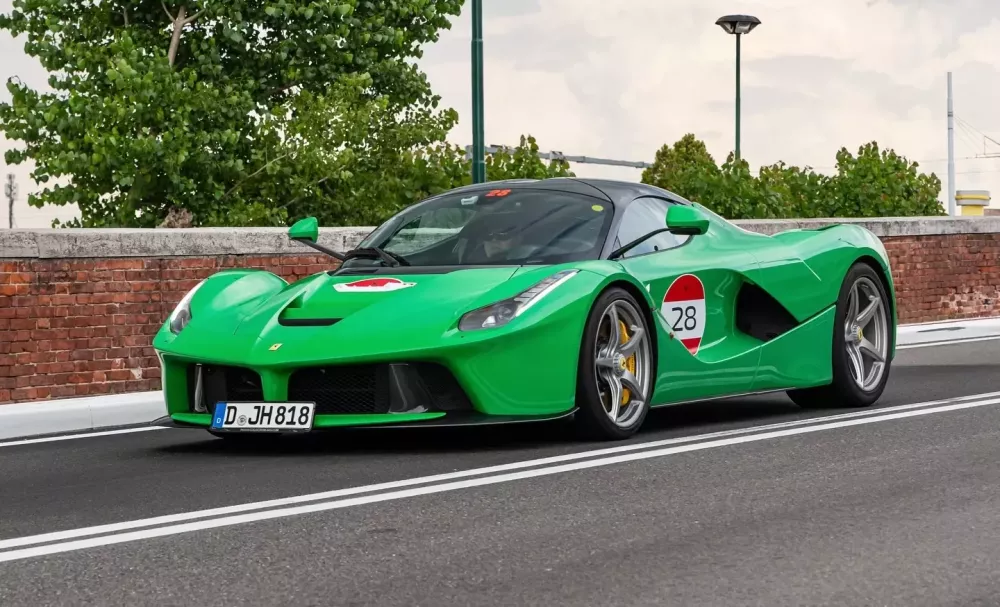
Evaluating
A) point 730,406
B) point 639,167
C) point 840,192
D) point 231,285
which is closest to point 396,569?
point 231,285

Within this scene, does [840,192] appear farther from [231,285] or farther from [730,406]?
[231,285]

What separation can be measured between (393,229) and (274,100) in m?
25.6

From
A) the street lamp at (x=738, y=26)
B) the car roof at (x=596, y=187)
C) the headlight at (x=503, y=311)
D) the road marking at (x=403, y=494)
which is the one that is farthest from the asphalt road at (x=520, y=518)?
the street lamp at (x=738, y=26)

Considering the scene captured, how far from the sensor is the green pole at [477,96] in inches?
698

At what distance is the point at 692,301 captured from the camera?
8.71 metres

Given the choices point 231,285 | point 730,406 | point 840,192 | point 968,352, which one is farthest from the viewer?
point 840,192

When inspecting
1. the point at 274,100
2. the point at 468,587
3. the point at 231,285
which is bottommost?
the point at 468,587

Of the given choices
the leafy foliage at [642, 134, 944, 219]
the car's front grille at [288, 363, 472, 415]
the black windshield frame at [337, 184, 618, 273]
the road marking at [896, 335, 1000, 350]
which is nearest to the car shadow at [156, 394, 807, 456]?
the car's front grille at [288, 363, 472, 415]

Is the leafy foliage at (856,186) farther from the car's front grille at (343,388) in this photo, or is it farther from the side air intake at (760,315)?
the car's front grille at (343,388)

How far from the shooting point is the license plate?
24.2 ft

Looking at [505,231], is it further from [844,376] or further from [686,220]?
[844,376]

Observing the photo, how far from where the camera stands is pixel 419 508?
6.06m

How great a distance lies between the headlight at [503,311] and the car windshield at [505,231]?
2.02ft

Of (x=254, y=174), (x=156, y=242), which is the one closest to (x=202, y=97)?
(x=254, y=174)
